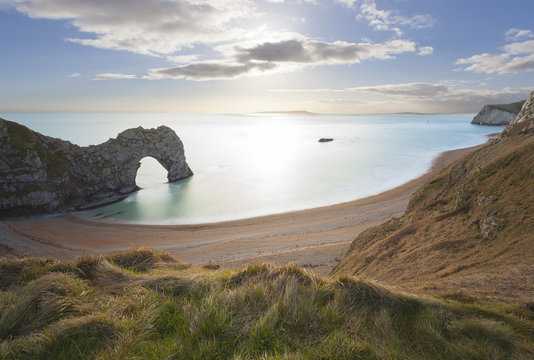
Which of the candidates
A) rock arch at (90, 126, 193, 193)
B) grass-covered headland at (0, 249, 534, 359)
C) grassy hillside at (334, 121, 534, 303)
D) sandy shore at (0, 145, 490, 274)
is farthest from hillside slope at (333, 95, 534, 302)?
rock arch at (90, 126, 193, 193)

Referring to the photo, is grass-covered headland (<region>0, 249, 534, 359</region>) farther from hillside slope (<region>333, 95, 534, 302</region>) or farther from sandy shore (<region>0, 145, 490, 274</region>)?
sandy shore (<region>0, 145, 490, 274</region>)

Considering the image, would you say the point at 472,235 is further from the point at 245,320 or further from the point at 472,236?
the point at 245,320

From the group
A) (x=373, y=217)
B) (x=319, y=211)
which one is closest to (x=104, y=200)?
(x=319, y=211)

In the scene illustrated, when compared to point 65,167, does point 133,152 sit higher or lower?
higher

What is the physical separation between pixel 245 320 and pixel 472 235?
268 inches


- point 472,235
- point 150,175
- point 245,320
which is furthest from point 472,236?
point 150,175

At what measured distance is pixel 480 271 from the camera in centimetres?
490

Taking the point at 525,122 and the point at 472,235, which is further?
the point at 525,122

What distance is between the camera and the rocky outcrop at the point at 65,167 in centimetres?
2688

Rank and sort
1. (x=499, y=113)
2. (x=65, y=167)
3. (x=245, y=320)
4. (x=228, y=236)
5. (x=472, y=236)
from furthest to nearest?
(x=499, y=113), (x=65, y=167), (x=228, y=236), (x=472, y=236), (x=245, y=320)

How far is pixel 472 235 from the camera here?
22.0ft

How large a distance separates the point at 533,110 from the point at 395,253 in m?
9.47

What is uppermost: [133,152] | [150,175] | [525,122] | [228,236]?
[133,152]

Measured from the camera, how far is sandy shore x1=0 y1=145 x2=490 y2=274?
1612 centimetres
